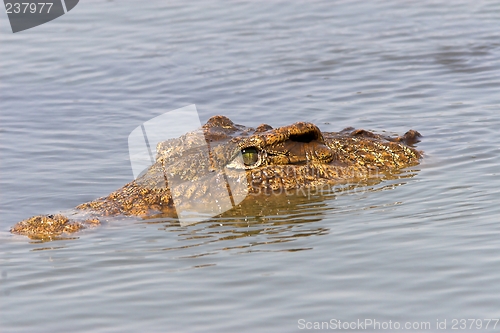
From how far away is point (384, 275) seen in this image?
5883mm

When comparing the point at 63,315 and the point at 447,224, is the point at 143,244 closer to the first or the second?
the point at 63,315

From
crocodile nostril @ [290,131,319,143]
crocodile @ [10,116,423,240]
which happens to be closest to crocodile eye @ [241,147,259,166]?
crocodile @ [10,116,423,240]

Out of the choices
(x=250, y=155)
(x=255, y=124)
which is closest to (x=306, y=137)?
(x=250, y=155)

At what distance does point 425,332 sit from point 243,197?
3082 mm

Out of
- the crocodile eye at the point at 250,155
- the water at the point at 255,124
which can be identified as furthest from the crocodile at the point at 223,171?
the water at the point at 255,124

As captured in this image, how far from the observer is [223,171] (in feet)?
25.6

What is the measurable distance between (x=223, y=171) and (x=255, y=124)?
3.78 metres

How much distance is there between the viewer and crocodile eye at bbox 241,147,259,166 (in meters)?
7.90

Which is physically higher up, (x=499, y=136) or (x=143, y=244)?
(x=143, y=244)

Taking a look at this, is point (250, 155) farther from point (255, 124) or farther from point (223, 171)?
point (255, 124)

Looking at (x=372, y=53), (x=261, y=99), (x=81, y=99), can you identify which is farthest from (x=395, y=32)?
(x=81, y=99)

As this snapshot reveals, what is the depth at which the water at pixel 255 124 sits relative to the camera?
5.64m

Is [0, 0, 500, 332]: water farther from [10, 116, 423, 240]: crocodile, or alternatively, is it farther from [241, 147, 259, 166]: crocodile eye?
[241, 147, 259, 166]: crocodile eye

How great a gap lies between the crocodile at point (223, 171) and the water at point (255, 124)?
0.27 m
